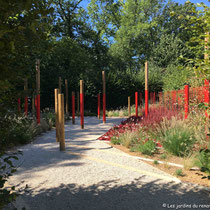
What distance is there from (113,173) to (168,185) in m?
1.04

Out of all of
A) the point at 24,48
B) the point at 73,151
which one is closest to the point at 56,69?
the point at 73,151

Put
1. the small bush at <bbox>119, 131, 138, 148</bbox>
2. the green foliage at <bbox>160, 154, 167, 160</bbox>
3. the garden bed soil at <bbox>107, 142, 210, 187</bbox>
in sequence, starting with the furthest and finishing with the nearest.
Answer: the small bush at <bbox>119, 131, 138, 148</bbox> < the green foliage at <bbox>160, 154, 167, 160</bbox> < the garden bed soil at <bbox>107, 142, 210, 187</bbox>

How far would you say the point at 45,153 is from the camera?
5555mm

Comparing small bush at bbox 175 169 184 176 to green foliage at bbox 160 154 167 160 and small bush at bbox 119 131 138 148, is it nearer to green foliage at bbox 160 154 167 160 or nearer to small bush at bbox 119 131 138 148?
green foliage at bbox 160 154 167 160

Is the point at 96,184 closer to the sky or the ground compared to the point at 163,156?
closer to the ground

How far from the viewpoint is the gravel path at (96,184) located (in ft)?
9.88

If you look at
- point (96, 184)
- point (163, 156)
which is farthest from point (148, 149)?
point (96, 184)

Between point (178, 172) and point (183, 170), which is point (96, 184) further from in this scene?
point (183, 170)

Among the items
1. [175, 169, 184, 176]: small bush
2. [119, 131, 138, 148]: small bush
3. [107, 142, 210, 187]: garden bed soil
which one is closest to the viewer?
[107, 142, 210, 187]: garden bed soil

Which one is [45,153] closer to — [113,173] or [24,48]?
[113,173]

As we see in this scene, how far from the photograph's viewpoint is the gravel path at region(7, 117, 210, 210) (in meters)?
3.01

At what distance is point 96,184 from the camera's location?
3617 millimetres

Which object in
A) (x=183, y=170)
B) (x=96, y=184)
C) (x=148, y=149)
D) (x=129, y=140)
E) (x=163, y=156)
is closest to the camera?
(x=96, y=184)

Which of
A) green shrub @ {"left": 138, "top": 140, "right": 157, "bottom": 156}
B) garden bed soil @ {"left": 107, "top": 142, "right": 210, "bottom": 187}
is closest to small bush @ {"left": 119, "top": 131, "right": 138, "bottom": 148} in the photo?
garden bed soil @ {"left": 107, "top": 142, "right": 210, "bottom": 187}
